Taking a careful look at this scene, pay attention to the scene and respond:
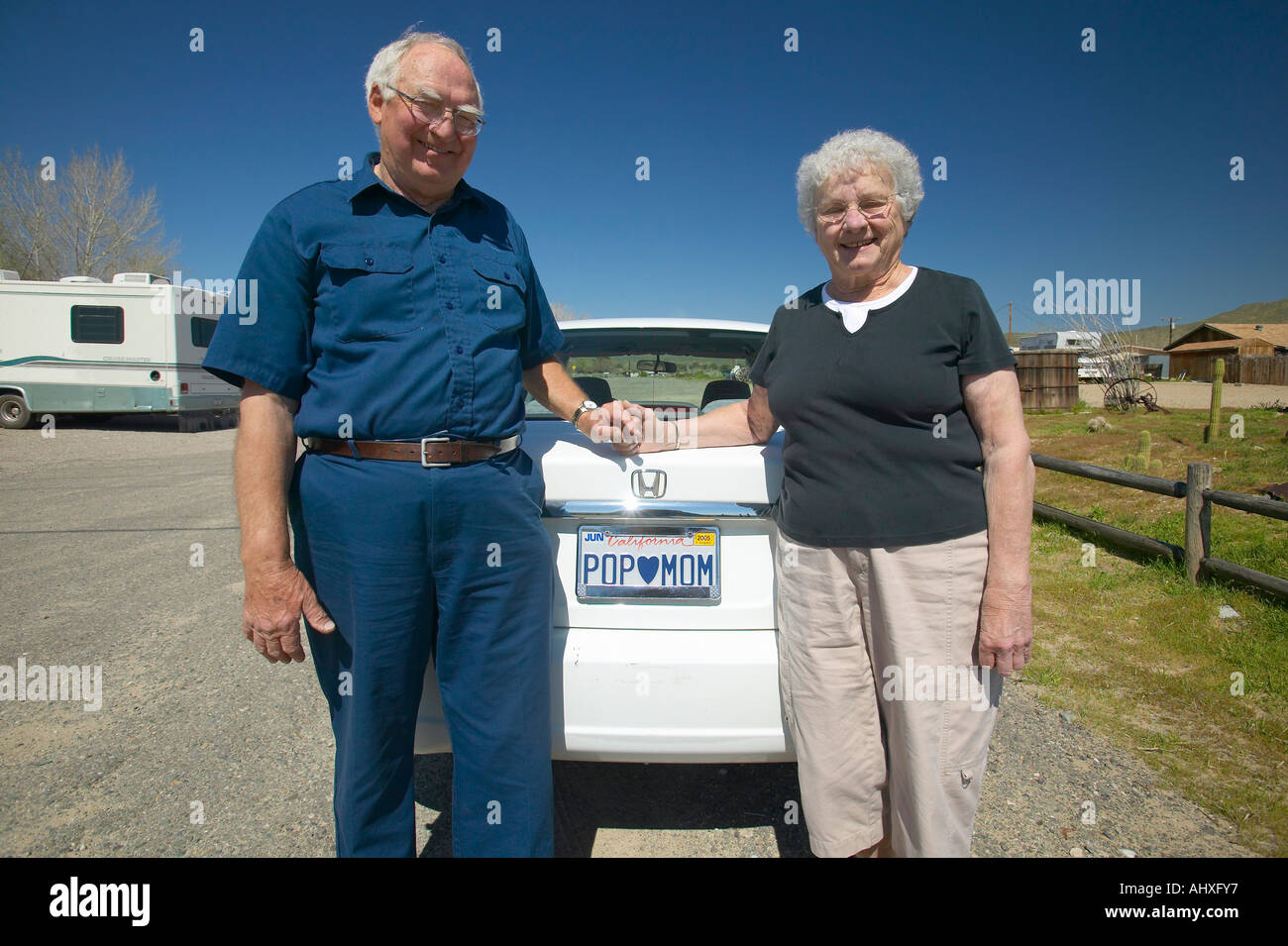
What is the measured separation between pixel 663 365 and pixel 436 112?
1726 millimetres

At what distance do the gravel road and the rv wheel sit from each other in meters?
14.1

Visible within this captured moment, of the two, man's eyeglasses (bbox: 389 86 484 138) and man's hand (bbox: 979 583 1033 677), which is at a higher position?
man's eyeglasses (bbox: 389 86 484 138)

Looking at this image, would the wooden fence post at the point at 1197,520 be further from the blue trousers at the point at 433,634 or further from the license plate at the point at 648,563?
the blue trousers at the point at 433,634

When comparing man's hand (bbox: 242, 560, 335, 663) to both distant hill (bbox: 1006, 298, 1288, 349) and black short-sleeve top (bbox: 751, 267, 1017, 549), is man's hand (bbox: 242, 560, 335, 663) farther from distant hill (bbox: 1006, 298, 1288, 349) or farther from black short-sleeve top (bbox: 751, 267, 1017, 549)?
distant hill (bbox: 1006, 298, 1288, 349)

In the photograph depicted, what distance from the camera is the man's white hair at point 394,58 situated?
5.89ft

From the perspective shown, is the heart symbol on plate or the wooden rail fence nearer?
the heart symbol on plate

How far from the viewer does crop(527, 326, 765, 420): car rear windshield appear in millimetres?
3193

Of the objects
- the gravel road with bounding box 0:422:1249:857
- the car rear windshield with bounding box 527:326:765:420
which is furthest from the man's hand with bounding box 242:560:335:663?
the car rear windshield with bounding box 527:326:765:420

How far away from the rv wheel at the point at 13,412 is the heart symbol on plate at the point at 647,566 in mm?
18592

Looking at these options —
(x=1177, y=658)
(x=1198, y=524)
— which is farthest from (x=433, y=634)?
(x=1198, y=524)

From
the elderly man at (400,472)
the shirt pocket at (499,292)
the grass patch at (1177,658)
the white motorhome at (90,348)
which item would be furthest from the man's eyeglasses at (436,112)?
the white motorhome at (90,348)

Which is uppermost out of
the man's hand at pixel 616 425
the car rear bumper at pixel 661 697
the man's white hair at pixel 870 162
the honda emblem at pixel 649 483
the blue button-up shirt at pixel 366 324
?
the man's white hair at pixel 870 162

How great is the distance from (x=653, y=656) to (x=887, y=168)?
1483 millimetres

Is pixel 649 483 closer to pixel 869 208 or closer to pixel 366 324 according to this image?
pixel 366 324
